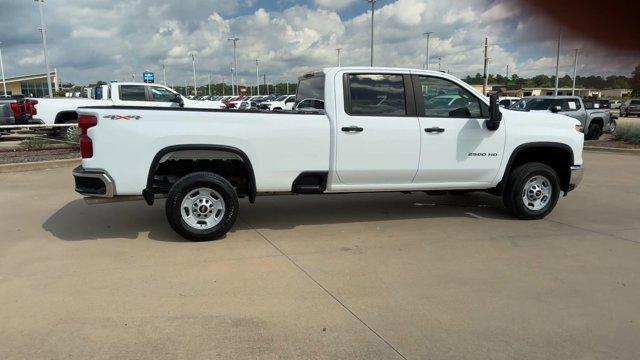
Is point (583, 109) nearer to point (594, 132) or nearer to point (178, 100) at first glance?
point (594, 132)

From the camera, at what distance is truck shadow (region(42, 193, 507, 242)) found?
247 inches

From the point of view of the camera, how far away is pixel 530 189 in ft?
21.8

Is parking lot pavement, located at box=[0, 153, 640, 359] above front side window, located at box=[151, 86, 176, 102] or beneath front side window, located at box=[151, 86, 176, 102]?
beneath

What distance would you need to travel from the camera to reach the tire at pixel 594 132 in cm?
1791

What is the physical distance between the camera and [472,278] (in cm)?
460

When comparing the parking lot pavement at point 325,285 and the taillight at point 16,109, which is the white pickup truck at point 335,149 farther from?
the taillight at point 16,109

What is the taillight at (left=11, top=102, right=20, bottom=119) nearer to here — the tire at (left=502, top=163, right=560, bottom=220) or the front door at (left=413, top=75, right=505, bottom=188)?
the front door at (left=413, top=75, right=505, bottom=188)

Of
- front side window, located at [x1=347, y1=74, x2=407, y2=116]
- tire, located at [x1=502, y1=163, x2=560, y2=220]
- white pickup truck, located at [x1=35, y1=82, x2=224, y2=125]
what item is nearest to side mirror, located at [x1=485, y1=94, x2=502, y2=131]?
tire, located at [x1=502, y1=163, x2=560, y2=220]

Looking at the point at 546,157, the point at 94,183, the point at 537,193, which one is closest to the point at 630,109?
the point at 546,157

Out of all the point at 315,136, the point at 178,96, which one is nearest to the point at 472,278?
the point at 315,136

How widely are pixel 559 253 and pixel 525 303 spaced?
5.13 ft

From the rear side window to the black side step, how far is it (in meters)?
11.3

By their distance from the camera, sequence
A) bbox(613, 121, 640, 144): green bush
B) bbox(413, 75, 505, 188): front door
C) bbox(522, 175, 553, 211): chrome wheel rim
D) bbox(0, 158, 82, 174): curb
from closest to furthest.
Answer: bbox(413, 75, 505, 188): front door < bbox(522, 175, 553, 211): chrome wheel rim < bbox(0, 158, 82, 174): curb < bbox(613, 121, 640, 144): green bush

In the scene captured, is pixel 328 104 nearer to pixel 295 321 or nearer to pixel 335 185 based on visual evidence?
pixel 335 185
